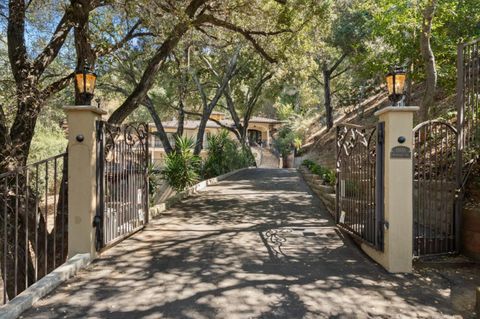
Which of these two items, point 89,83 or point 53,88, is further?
point 53,88

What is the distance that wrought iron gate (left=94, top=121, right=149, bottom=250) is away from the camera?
552cm

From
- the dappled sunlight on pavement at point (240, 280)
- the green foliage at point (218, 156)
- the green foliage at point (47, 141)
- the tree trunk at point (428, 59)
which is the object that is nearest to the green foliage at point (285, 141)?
the green foliage at point (218, 156)

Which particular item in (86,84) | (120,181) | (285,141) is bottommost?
(120,181)

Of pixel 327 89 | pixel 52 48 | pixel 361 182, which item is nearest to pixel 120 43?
pixel 52 48

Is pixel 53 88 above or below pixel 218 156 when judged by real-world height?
above

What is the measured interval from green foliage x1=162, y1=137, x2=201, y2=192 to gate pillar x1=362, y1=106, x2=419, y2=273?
27.4 feet

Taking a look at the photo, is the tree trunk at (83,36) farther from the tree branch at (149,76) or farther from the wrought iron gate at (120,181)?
the wrought iron gate at (120,181)

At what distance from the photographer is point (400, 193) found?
502 centimetres

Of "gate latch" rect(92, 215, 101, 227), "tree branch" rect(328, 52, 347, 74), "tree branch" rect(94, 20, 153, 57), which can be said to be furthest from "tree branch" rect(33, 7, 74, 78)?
"tree branch" rect(328, 52, 347, 74)

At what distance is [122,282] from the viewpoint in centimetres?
464

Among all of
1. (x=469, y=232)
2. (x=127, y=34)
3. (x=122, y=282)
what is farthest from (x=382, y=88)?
(x=122, y=282)

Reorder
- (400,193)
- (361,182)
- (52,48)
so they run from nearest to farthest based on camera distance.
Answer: (400,193) < (361,182) < (52,48)

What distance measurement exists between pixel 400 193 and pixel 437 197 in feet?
3.98

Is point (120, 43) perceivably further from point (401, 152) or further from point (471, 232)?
point (471, 232)
